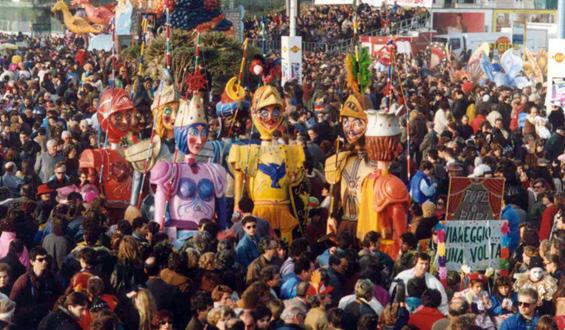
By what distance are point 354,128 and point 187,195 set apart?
1772 millimetres

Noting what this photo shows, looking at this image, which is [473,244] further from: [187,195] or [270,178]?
[187,195]

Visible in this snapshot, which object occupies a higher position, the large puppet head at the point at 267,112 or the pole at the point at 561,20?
the pole at the point at 561,20

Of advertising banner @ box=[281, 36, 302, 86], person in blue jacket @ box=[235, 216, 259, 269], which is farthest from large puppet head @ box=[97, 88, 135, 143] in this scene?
advertising banner @ box=[281, 36, 302, 86]

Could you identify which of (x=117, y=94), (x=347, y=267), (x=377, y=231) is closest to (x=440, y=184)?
(x=377, y=231)

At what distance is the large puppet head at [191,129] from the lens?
13461 millimetres

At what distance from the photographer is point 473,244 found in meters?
11.3

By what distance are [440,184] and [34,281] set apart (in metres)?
5.73

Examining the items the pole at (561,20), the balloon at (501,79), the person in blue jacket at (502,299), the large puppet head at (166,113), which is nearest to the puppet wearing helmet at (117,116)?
the large puppet head at (166,113)

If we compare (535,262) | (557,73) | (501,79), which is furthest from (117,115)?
(501,79)

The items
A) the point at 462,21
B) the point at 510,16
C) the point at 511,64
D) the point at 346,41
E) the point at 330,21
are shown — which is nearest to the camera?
the point at 511,64

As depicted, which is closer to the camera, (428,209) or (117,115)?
(428,209)

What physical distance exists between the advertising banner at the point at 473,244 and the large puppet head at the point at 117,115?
192 inches

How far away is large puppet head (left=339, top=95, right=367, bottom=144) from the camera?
13750mm

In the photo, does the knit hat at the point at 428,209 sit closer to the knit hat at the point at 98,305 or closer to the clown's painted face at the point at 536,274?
the clown's painted face at the point at 536,274
